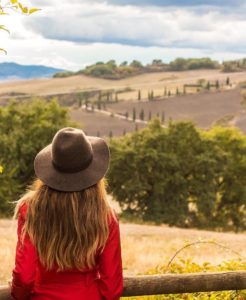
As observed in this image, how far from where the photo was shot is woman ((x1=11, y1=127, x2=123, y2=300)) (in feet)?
12.4

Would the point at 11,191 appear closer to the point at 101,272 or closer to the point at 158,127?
the point at 158,127

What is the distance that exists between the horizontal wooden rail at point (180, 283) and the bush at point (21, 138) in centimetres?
3932

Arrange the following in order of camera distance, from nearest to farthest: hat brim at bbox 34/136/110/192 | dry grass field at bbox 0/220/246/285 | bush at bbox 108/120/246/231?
hat brim at bbox 34/136/110/192
dry grass field at bbox 0/220/246/285
bush at bbox 108/120/246/231

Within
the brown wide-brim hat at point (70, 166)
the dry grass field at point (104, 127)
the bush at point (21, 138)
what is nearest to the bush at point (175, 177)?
the bush at point (21, 138)

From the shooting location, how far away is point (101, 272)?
3.99 meters

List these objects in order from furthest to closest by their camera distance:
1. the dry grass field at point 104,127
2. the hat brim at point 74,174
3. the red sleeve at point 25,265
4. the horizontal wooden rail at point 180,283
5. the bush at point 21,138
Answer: the dry grass field at point 104,127 < the bush at point 21,138 < the horizontal wooden rail at point 180,283 < the red sleeve at point 25,265 < the hat brim at point 74,174

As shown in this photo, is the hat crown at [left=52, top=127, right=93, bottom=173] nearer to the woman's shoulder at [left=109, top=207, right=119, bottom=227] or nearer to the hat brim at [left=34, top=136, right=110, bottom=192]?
Result: the hat brim at [left=34, top=136, right=110, bottom=192]

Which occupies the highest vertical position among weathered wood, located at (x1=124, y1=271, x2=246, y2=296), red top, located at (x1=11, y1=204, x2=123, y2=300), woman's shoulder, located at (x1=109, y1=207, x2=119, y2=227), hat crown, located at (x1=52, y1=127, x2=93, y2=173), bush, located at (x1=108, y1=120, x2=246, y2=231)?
hat crown, located at (x1=52, y1=127, x2=93, y2=173)

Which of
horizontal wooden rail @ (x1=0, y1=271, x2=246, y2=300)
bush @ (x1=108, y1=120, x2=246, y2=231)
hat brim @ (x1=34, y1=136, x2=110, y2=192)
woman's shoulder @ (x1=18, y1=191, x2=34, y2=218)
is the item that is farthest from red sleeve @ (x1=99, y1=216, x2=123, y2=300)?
bush @ (x1=108, y1=120, x2=246, y2=231)

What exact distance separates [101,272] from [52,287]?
0.39m

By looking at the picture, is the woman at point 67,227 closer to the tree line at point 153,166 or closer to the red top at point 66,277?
the red top at point 66,277

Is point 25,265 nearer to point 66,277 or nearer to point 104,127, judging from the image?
point 66,277

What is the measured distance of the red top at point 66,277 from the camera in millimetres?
3869

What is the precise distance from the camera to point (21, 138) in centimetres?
4638
